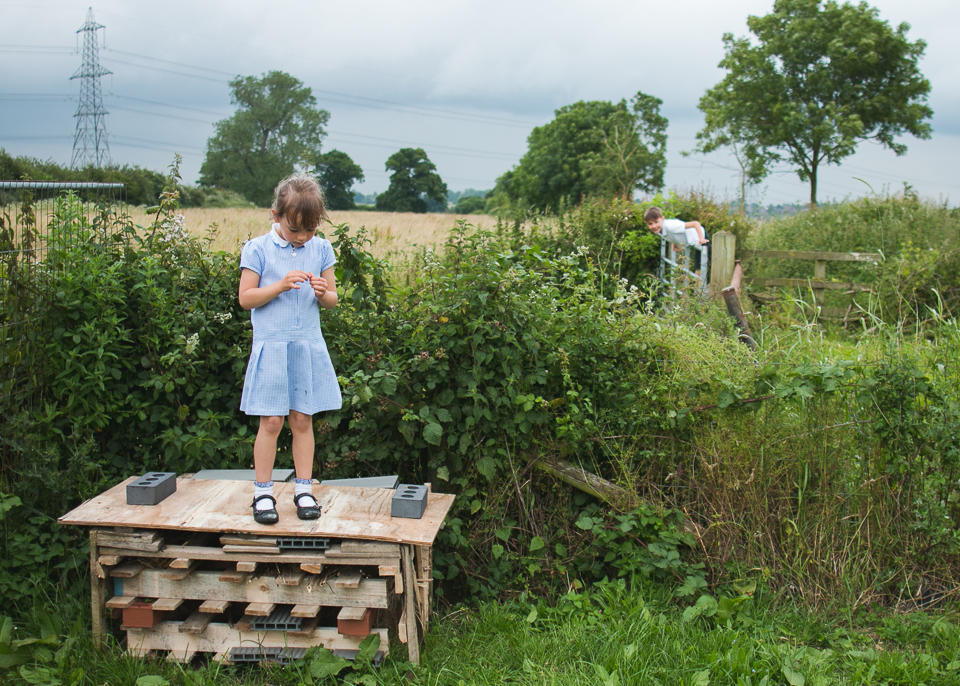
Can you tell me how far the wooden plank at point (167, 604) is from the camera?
2756 mm

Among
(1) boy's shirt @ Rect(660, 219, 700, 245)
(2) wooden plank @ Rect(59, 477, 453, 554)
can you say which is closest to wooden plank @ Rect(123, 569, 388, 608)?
(2) wooden plank @ Rect(59, 477, 453, 554)

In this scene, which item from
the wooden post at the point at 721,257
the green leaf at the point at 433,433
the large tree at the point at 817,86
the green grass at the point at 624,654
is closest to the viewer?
the green grass at the point at 624,654

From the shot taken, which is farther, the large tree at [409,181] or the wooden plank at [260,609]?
the large tree at [409,181]

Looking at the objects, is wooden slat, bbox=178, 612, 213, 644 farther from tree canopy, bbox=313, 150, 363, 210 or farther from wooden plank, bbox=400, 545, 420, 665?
tree canopy, bbox=313, 150, 363, 210

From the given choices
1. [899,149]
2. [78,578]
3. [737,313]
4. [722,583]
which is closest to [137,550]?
[78,578]

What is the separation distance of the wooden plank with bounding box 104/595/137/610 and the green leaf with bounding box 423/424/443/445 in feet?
4.58

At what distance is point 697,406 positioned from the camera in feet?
11.2

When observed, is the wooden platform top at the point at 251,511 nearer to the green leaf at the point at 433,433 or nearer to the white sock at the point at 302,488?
the white sock at the point at 302,488

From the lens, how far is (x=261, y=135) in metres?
54.2

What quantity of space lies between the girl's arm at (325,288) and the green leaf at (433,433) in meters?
0.74

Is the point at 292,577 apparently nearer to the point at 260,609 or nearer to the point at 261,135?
the point at 260,609

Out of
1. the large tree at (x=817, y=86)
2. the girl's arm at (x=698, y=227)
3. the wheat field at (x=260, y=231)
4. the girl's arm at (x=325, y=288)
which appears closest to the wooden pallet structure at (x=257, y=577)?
the girl's arm at (x=325, y=288)

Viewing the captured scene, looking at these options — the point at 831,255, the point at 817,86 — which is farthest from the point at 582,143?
the point at 831,255

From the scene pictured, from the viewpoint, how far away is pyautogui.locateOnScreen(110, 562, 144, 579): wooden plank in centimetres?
279
